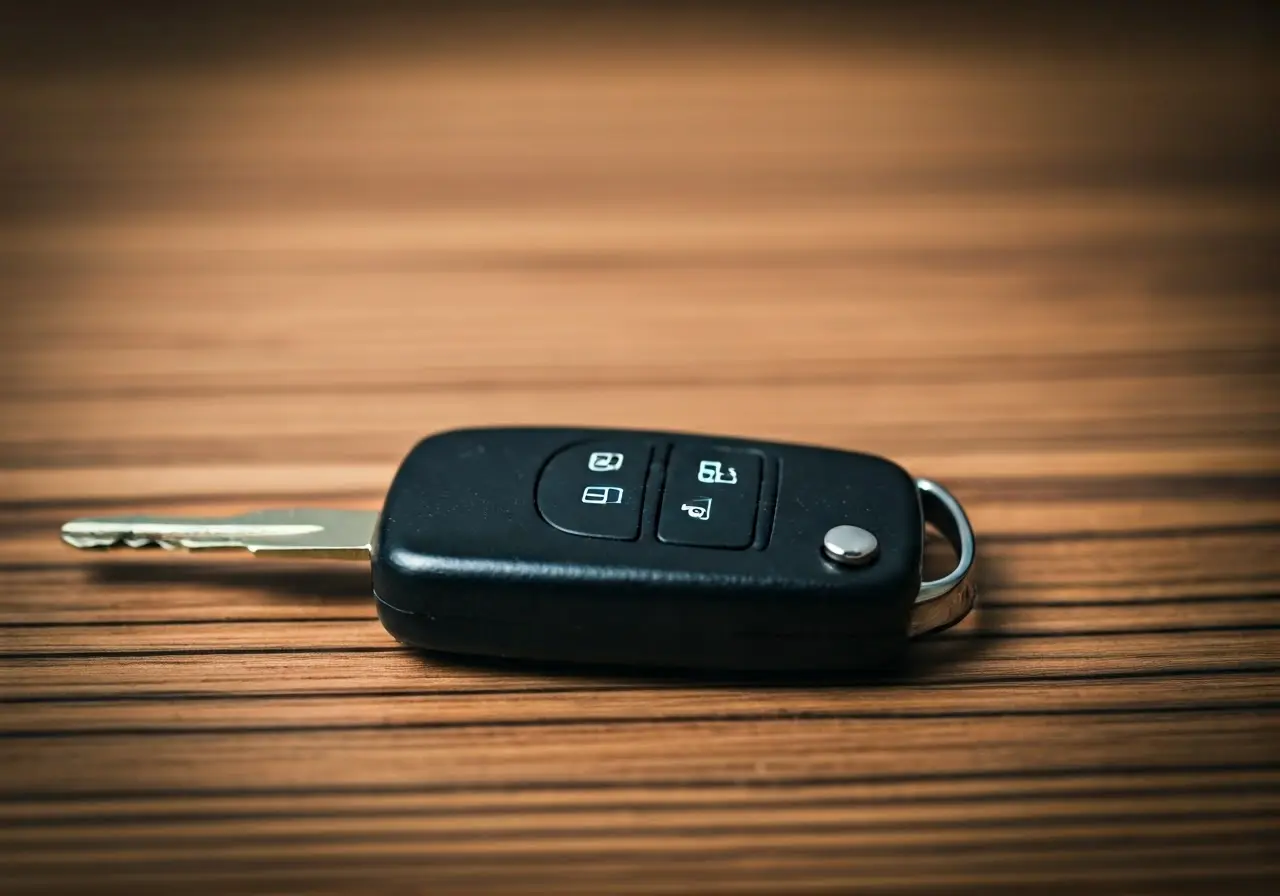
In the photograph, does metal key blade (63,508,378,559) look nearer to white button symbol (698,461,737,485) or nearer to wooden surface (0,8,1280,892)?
wooden surface (0,8,1280,892)

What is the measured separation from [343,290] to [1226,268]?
20.0 inches

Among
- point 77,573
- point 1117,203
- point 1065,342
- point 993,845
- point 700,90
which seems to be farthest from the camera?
point 700,90

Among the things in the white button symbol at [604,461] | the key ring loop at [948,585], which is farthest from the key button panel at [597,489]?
the key ring loop at [948,585]

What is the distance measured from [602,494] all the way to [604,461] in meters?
0.02

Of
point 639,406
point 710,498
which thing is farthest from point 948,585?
point 639,406

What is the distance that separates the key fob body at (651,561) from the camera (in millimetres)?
467

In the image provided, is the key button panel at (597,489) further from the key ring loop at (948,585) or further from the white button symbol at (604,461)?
the key ring loop at (948,585)

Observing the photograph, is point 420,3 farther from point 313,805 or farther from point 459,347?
point 313,805

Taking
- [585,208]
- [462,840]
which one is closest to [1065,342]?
Answer: [585,208]

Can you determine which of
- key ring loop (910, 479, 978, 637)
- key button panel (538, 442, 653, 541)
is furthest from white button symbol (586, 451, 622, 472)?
key ring loop (910, 479, 978, 637)

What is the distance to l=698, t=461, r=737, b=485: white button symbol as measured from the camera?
1.66 ft

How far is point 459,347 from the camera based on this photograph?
0.71 metres

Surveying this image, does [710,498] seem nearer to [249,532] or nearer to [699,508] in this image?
[699,508]

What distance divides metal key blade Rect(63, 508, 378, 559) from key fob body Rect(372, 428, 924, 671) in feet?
0.10
